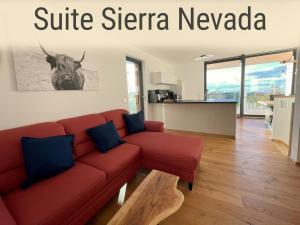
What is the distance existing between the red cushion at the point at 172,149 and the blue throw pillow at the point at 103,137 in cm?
32

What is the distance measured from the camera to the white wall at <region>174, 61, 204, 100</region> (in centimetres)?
621

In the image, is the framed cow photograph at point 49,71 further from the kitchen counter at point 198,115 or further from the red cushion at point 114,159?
the kitchen counter at point 198,115

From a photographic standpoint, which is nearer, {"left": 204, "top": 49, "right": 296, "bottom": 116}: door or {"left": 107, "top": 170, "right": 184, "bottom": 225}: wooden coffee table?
{"left": 107, "top": 170, "right": 184, "bottom": 225}: wooden coffee table

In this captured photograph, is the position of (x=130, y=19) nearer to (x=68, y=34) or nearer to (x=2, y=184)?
(x=68, y=34)

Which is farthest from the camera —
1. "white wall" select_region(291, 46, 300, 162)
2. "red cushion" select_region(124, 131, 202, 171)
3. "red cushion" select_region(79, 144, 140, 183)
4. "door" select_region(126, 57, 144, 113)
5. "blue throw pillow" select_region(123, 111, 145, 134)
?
"door" select_region(126, 57, 144, 113)

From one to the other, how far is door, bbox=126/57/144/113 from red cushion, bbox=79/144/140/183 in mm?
2066

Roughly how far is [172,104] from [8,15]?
3.57m

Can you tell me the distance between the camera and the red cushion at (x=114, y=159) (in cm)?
161

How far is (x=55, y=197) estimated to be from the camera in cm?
115

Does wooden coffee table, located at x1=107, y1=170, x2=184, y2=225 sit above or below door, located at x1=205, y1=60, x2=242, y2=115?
below

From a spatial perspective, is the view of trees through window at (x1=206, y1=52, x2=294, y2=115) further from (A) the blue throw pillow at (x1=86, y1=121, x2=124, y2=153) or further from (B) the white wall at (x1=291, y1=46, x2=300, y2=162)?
(A) the blue throw pillow at (x1=86, y1=121, x2=124, y2=153)

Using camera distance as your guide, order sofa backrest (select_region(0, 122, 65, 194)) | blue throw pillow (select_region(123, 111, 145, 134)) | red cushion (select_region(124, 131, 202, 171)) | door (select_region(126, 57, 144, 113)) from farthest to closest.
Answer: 1. door (select_region(126, 57, 144, 113))
2. blue throw pillow (select_region(123, 111, 145, 134))
3. red cushion (select_region(124, 131, 202, 171))
4. sofa backrest (select_region(0, 122, 65, 194))

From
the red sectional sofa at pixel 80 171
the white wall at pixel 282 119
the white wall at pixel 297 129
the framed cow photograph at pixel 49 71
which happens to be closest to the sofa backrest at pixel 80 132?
the red sectional sofa at pixel 80 171

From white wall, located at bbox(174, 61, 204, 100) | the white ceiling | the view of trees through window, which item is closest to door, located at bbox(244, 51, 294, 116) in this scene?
the view of trees through window
